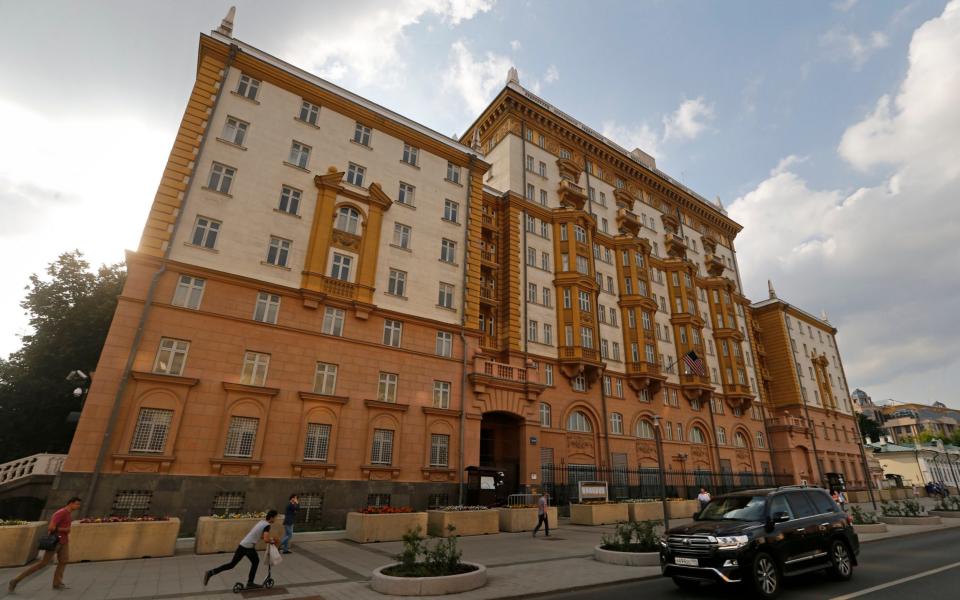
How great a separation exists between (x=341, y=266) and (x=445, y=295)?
7094 millimetres

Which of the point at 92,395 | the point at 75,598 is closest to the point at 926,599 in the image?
the point at 75,598

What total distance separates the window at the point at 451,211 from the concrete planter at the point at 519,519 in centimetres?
1930

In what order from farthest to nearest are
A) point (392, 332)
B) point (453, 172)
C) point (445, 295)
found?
1. point (453, 172)
2. point (445, 295)
3. point (392, 332)

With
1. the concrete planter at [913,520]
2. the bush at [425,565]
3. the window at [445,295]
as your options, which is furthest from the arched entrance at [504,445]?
the concrete planter at [913,520]

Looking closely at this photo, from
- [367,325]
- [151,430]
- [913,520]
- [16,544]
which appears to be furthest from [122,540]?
[913,520]

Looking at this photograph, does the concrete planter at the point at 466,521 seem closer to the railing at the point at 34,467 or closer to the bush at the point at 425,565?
the bush at the point at 425,565

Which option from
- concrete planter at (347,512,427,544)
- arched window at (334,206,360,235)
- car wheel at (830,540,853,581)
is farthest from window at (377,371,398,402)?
car wheel at (830,540,853,581)

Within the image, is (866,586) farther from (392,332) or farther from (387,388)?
(392,332)

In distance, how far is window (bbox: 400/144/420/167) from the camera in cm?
3159

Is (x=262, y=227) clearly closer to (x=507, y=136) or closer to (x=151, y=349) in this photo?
(x=151, y=349)

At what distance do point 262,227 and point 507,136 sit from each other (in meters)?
25.5

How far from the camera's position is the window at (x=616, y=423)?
127 feet

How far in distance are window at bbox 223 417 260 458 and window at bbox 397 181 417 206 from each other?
53.1 feet

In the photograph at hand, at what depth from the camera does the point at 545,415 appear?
34750 millimetres
